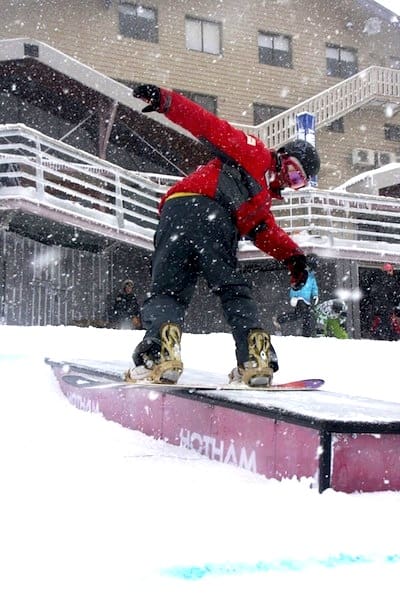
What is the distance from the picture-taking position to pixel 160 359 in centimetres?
336

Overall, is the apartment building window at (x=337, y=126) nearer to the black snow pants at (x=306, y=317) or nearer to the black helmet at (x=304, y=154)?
the black snow pants at (x=306, y=317)

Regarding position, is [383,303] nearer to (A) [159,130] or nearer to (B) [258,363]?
(A) [159,130]

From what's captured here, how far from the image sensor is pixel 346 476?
6.49ft

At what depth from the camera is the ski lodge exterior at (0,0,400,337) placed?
13422 millimetres

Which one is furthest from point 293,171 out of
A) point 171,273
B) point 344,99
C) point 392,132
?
point 392,132

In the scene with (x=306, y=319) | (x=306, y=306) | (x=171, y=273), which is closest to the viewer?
(x=171, y=273)

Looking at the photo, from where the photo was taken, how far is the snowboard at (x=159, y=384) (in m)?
2.99

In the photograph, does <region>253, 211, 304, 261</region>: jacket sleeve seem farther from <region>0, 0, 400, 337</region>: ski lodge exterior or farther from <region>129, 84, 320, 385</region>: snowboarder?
<region>0, 0, 400, 337</region>: ski lodge exterior

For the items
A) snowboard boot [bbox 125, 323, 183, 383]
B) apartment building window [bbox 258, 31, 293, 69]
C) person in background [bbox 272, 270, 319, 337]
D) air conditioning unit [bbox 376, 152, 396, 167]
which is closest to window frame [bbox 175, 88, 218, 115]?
apartment building window [bbox 258, 31, 293, 69]

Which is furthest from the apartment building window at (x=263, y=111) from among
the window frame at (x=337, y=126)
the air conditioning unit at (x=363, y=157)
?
the air conditioning unit at (x=363, y=157)

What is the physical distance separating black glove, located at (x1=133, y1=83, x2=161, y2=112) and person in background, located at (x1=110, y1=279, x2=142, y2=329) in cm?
985

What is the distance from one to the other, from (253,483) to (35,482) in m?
0.68

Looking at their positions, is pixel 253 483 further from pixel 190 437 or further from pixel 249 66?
pixel 249 66

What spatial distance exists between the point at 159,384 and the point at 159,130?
13.5m
